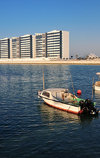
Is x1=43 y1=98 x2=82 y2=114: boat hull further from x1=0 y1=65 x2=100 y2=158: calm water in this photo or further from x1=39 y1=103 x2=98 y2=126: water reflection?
x1=0 y1=65 x2=100 y2=158: calm water

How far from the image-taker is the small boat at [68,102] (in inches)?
985

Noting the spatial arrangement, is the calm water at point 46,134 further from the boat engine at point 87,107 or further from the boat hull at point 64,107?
the boat engine at point 87,107

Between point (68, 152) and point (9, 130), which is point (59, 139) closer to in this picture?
point (68, 152)

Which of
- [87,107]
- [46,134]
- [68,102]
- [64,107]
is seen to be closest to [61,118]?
[64,107]

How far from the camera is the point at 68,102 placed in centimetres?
2762

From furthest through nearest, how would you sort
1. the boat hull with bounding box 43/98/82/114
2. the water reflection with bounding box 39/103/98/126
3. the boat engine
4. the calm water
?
the boat hull with bounding box 43/98/82/114, the boat engine, the water reflection with bounding box 39/103/98/126, the calm water

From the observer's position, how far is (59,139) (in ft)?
57.4

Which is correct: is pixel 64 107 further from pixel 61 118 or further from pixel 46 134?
pixel 46 134

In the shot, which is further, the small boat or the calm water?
the small boat

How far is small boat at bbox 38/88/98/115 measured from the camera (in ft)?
82.1

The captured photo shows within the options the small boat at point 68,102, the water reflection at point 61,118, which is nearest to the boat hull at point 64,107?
the small boat at point 68,102

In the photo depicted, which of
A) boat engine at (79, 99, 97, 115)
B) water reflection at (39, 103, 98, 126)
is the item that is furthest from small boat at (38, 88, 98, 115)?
water reflection at (39, 103, 98, 126)

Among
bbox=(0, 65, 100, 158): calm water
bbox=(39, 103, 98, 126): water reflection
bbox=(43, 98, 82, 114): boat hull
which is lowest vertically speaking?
bbox=(0, 65, 100, 158): calm water

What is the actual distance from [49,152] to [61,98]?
15.5 meters
